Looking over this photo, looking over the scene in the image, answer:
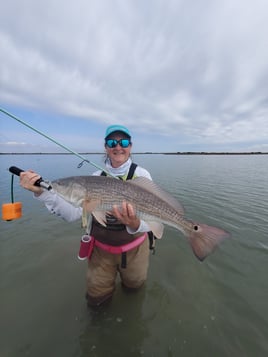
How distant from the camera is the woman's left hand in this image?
329 cm

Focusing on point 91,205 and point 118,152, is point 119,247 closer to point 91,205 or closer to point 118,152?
point 91,205

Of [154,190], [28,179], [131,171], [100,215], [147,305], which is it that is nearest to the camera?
[28,179]

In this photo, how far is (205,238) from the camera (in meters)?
3.25

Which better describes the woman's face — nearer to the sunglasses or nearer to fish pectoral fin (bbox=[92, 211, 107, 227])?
the sunglasses

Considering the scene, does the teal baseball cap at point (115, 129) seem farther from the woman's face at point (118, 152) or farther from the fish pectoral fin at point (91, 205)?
the fish pectoral fin at point (91, 205)

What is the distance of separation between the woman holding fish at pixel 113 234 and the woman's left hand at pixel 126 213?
0.02m

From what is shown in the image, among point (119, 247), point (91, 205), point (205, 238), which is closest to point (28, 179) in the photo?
point (91, 205)

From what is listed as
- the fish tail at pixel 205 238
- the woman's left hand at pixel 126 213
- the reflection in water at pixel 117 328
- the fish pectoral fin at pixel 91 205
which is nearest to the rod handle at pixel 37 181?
the fish pectoral fin at pixel 91 205

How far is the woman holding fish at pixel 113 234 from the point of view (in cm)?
357

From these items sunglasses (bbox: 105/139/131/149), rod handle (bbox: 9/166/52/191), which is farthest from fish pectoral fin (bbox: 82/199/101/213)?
sunglasses (bbox: 105/139/131/149)

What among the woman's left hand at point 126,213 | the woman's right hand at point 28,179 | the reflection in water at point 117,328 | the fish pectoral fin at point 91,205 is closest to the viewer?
the woman's right hand at point 28,179

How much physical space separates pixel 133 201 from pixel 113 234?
0.93 metres

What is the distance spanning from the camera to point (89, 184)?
3.47m

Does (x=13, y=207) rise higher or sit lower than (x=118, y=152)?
lower
